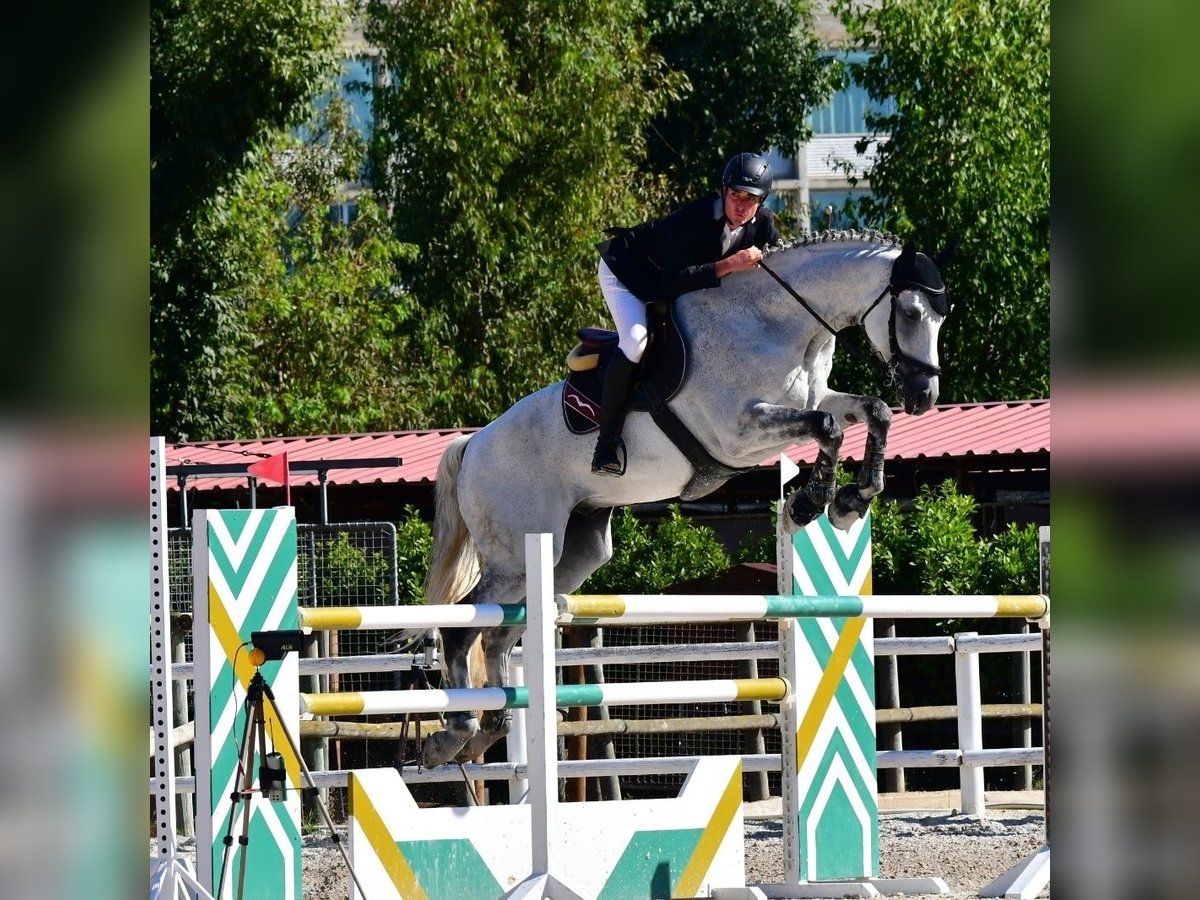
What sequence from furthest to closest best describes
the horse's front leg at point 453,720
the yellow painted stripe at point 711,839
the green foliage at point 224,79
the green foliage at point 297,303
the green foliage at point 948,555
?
the green foliage at point 297,303, the green foliage at point 224,79, the green foliage at point 948,555, the horse's front leg at point 453,720, the yellow painted stripe at point 711,839

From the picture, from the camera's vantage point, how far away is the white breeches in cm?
484

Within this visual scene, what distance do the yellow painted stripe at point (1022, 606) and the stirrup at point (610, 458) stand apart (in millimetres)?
1180

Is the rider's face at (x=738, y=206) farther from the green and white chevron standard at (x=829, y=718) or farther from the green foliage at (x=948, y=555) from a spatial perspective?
the green foliage at (x=948, y=555)

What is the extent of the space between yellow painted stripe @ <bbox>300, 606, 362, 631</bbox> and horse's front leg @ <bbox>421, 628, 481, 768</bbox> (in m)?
1.29

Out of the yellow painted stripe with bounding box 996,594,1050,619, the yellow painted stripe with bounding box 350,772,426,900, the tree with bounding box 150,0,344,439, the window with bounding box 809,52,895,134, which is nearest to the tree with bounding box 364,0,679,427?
the tree with bounding box 150,0,344,439

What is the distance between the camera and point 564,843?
378cm

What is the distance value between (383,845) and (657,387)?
5.90 ft

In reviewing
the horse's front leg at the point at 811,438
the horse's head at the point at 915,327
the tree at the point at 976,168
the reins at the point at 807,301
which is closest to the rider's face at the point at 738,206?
the reins at the point at 807,301

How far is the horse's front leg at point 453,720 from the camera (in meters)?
5.07

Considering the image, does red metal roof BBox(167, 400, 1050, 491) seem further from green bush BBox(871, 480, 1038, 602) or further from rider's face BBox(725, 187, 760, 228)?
rider's face BBox(725, 187, 760, 228)

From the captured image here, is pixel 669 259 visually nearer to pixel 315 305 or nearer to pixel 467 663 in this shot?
pixel 467 663

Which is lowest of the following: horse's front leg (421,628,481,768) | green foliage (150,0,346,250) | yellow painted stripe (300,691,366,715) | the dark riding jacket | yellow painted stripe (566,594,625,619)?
Result: horse's front leg (421,628,481,768)

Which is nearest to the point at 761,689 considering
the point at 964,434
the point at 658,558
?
the point at 658,558
